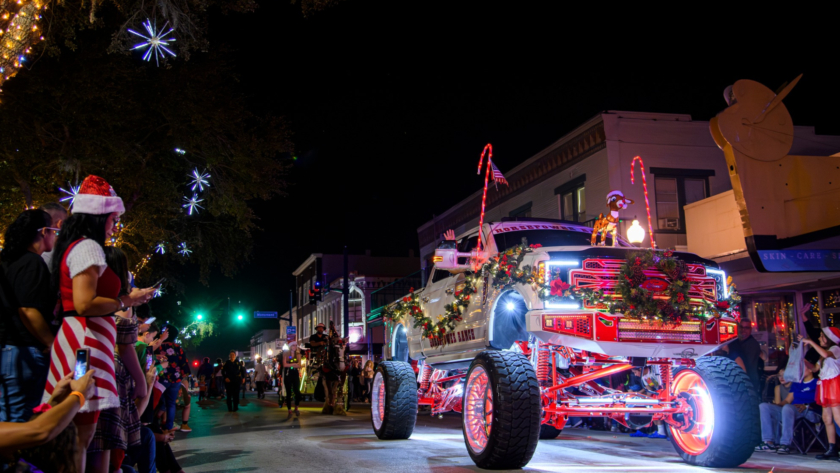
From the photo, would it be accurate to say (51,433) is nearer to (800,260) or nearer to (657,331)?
(657,331)

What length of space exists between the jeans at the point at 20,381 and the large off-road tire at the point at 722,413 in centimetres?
559

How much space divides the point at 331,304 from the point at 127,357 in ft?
198

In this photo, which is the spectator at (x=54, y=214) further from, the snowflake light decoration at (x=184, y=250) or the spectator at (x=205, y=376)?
the spectator at (x=205, y=376)

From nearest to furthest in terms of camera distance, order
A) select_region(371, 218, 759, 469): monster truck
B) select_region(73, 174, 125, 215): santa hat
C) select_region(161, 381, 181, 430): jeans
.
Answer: select_region(73, 174, 125, 215): santa hat
select_region(371, 218, 759, 469): monster truck
select_region(161, 381, 181, 430): jeans

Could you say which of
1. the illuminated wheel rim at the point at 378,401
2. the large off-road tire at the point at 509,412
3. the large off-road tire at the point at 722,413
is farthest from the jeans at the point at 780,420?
the illuminated wheel rim at the point at 378,401

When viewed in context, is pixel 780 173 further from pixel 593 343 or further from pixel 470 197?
pixel 470 197

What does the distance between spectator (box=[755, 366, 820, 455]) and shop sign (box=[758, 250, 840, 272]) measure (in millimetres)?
3120

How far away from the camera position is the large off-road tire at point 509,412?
6.32 metres

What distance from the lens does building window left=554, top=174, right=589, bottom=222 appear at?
78.0 feet

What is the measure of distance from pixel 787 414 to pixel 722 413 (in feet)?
11.8

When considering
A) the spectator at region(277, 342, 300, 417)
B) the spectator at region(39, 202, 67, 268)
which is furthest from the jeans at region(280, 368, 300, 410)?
the spectator at region(39, 202, 67, 268)

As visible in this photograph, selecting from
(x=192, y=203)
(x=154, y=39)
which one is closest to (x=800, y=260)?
(x=154, y=39)

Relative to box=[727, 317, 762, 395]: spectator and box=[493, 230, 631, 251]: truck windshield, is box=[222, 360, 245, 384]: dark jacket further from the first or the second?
box=[493, 230, 631, 251]: truck windshield

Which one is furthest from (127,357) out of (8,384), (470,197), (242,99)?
(470,197)
